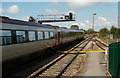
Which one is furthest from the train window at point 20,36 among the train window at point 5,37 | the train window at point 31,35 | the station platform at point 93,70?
the station platform at point 93,70

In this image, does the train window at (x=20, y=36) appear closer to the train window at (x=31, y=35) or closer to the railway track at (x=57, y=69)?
the train window at (x=31, y=35)

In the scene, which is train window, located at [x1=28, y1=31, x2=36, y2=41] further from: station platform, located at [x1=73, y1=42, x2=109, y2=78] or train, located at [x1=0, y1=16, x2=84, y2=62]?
station platform, located at [x1=73, y1=42, x2=109, y2=78]

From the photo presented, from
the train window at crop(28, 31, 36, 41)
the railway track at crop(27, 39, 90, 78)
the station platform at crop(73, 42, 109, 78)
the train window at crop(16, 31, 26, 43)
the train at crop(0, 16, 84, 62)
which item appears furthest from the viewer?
the train window at crop(28, 31, 36, 41)

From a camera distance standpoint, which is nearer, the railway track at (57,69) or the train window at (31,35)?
the railway track at (57,69)

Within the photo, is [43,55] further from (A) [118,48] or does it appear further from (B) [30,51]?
(A) [118,48]

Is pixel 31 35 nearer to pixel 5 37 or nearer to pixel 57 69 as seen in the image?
pixel 57 69

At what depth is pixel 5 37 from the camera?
986 centimetres

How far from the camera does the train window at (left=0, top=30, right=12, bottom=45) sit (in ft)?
31.2

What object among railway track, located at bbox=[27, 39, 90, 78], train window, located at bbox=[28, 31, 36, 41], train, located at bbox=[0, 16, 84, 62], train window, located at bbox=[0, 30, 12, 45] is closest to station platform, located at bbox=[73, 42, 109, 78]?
railway track, located at bbox=[27, 39, 90, 78]

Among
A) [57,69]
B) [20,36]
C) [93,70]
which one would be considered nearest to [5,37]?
[20,36]

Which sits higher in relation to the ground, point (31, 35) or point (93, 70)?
point (31, 35)

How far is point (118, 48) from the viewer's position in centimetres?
711

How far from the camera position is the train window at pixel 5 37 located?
375 inches

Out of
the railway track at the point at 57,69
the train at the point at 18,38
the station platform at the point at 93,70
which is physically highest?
the train at the point at 18,38
